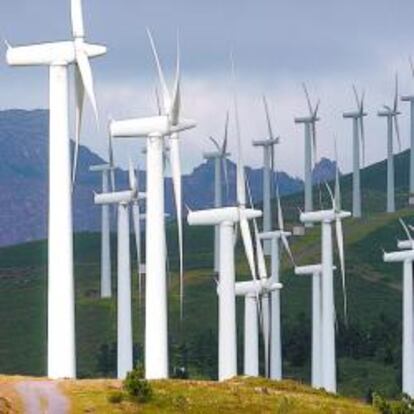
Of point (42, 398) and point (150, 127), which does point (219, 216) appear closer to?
point (150, 127)

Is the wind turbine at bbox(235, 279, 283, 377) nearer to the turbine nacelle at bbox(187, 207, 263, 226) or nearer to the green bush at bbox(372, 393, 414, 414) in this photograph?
the turbine nacelle at bbox(187, 207, 263, 226)

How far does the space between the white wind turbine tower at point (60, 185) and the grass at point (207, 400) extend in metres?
2.58

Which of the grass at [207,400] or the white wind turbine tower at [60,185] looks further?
the white wind turbine tower at [60,185]

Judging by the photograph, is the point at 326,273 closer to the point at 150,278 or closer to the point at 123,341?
the point at 123,341

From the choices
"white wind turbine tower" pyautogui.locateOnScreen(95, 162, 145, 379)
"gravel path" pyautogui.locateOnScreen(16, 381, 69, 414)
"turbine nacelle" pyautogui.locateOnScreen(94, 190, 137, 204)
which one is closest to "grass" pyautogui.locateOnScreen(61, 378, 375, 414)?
"gravel path" pyautogui.locateOnScreen(16, 381, 69, 414)

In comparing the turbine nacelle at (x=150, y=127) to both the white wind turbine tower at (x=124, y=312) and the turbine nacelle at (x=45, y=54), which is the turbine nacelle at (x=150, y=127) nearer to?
the turbine nacelle at (x=45, y=54)

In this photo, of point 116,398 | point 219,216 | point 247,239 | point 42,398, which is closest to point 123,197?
point 219,216

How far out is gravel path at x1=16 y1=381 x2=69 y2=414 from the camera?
111 meters

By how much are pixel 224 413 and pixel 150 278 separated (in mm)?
14367

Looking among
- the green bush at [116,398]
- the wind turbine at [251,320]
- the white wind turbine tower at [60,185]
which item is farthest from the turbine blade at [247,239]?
the green bush at [116,398]

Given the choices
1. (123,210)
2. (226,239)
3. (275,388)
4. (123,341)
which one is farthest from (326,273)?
(275,388)

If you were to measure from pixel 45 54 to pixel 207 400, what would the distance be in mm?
22347

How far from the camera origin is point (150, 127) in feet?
428

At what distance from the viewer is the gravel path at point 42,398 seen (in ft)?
363
